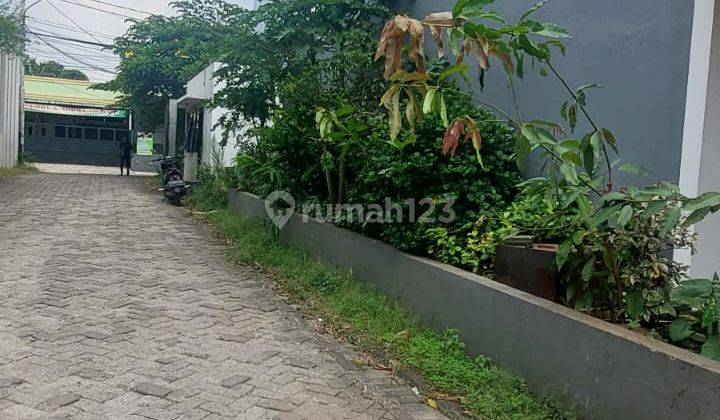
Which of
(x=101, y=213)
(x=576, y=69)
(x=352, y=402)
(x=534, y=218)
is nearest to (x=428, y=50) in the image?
(x=576, y=69)

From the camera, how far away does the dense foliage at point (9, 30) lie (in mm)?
14707

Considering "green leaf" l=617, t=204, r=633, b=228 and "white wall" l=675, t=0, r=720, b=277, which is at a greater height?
"white wall" l=675, t=0, r=720, b=277

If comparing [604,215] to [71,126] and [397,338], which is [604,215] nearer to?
[397,338]

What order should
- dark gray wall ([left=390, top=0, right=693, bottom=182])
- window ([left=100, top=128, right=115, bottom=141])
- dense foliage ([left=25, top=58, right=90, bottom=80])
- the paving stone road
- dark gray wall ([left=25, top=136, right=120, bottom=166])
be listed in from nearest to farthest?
1. the paving stone road
2. dark gray wall ([left=390, top=0, right=693, bottom=182])
3. dark gray wall ([left=25, top=136, right=120, bottom=166])
4. window ([left=100, top=128, right=115, bottom=141])
5. dense foliage ([left=25, top=58, right=90, bottom=80])

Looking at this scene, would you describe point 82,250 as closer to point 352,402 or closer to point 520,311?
point 352,402

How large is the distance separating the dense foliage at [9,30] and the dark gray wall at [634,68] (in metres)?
14.6

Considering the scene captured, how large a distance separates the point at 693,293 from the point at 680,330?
0.21 meters

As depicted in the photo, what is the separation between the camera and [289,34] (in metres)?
7.20

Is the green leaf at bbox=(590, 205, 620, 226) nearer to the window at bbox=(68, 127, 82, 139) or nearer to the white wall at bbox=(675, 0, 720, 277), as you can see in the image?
the white wall at bbox=(675, 0, 720, 277)

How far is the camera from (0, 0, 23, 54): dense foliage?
579 inches

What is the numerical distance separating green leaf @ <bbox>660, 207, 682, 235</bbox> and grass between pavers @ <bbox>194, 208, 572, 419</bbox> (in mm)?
1045

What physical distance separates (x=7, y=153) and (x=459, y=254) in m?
21.0

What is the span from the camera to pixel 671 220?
2770 millimetres

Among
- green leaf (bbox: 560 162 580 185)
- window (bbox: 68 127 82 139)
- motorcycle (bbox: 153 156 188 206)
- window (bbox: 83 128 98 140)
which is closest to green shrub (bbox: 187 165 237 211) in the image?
motorcycle (bbox: 153 156 188 206)
